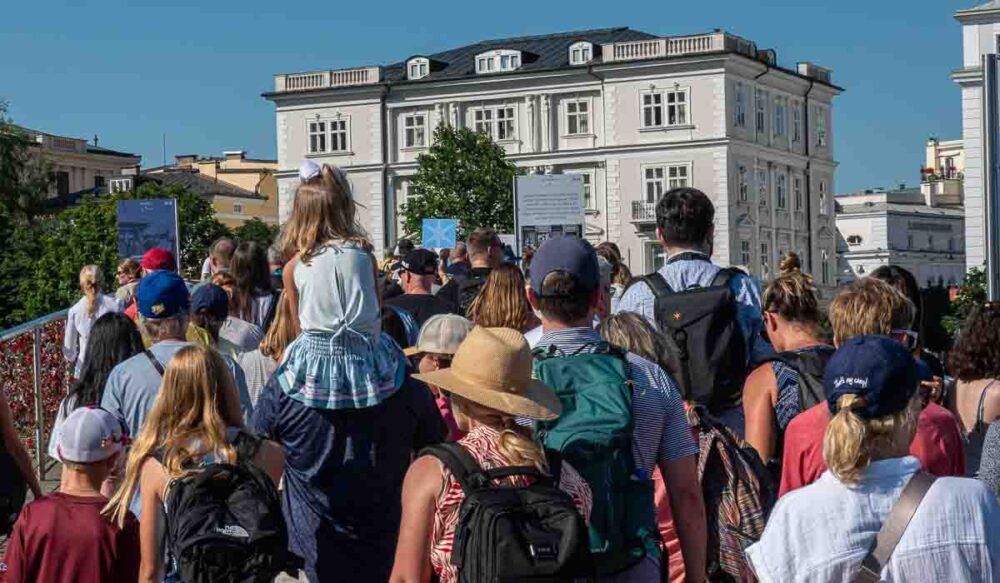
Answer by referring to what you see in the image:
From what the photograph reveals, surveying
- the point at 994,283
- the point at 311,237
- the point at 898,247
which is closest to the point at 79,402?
the point at 311,237

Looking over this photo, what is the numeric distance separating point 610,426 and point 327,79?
99529mm

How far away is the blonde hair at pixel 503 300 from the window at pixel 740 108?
280 feet

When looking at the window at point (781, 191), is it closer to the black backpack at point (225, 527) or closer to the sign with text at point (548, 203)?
the sign with text at point (548, 203)

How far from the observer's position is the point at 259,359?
28.0ft

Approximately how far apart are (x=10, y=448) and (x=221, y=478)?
219 centimetres

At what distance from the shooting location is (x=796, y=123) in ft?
327

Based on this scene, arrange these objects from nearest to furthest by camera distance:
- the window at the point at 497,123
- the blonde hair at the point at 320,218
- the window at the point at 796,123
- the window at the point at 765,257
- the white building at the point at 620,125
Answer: the blonde hair at the point at 320,218, the white building at the point at 620,125, the window at the point at 765,257, the window at the point at 497,123, the window at the point at 796,123

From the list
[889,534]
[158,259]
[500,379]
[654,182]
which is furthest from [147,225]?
[654,182]

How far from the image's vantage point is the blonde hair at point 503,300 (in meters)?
7.70

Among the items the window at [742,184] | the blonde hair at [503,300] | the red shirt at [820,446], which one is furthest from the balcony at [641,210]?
the red shirt at [820,446]

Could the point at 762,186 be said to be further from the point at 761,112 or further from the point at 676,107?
the point at 676,107

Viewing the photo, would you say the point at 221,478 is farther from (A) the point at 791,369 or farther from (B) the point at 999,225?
(B) the point at 999,225

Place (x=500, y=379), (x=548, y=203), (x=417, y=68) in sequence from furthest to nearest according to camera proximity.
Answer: (x=417, y=68) < (x=548, y=203) < (x=500, y=379)

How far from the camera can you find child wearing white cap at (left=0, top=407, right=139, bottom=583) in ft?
18.7
